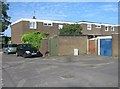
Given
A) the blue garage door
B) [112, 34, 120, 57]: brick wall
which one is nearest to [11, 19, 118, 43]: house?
the blue garage door

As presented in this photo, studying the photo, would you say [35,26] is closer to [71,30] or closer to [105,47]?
[71,30]

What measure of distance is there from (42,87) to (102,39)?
20768 millimetres

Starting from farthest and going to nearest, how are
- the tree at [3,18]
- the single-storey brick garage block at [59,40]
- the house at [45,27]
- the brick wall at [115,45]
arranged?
the tree at [3,18]
the house at [45,27]
the single-storey brick garage block at [59,40]
the brick wall at [115,45]

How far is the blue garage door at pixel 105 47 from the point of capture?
28641mm

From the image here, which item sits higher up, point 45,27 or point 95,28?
point 45,27

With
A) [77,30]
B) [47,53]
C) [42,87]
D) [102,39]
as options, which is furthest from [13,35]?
[42,87]

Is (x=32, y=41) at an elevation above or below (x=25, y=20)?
below

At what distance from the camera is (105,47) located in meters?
29.5

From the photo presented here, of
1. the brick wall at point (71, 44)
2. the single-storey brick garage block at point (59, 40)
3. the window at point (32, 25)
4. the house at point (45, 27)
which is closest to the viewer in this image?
the single-storey brick garage block at point (59, 40)

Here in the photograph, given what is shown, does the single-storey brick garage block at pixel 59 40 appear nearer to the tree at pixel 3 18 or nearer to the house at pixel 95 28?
the house at pixel 95 28

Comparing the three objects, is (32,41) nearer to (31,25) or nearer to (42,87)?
(31,25)

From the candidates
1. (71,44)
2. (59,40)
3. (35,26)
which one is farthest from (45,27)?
(59,40)

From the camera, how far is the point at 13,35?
2232 inches

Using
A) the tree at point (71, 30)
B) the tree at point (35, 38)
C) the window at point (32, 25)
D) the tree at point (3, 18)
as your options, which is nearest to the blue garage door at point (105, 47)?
the tree at point (35, 38)
